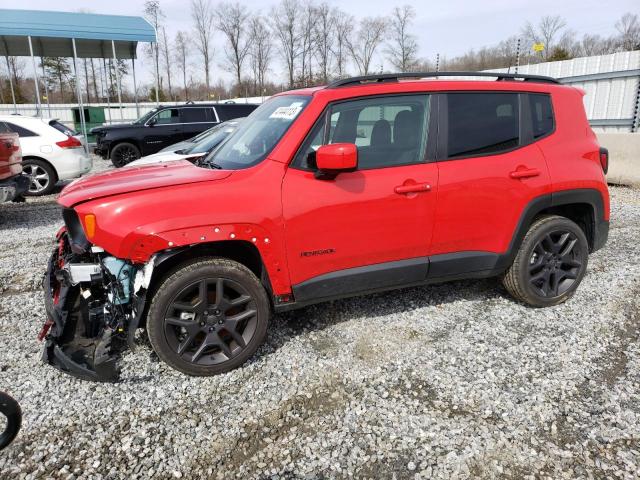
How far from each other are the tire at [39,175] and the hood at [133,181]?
713cm

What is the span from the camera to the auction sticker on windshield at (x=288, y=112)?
10.8 ft

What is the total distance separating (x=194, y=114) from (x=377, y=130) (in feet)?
37.0

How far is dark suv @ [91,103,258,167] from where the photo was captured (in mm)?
13180

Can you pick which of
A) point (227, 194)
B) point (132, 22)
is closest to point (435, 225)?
point (227, 194)

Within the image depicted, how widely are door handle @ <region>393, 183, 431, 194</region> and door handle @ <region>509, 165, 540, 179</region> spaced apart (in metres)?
0.78

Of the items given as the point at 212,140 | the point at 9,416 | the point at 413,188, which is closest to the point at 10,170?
the point at 212,140

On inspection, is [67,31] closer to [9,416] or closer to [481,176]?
[481,176]

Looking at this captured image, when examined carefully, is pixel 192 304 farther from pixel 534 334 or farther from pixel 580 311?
pixel 580 311

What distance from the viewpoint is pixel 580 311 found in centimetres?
402

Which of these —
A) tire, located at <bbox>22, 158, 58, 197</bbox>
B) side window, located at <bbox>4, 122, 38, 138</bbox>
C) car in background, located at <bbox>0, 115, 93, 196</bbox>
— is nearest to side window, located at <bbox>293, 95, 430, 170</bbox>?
car in background, located at <bbox>0, 115, 93, 196</bbox>

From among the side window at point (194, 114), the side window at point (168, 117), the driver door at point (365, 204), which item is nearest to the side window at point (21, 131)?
the side window at point (168, 117)

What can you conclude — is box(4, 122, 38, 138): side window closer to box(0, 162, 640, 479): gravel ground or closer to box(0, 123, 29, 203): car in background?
box(0, 123, 29, 203): car in background

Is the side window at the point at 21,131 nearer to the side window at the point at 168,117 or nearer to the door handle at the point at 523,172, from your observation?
the side window at the point at 168,117

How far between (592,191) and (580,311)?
41.3 inches
